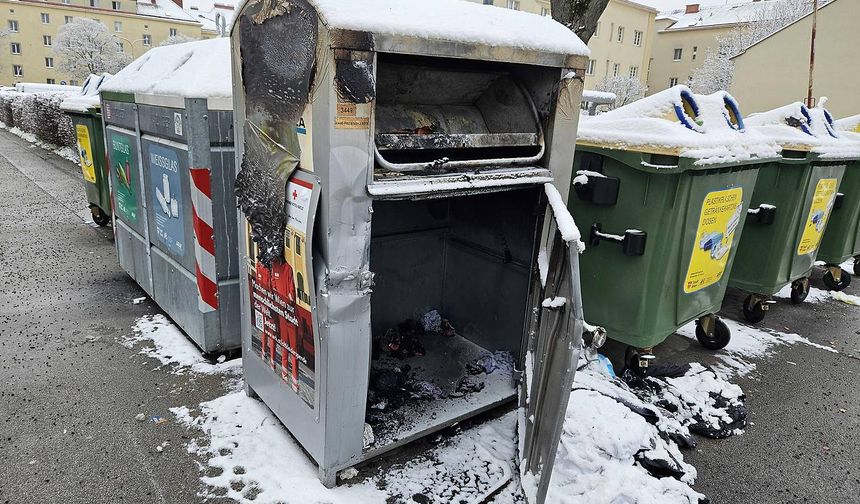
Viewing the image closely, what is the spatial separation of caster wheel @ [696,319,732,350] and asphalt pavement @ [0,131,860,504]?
0.36ft

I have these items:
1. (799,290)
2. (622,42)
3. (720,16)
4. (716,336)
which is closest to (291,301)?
(716,336)

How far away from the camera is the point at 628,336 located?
353 centimetres

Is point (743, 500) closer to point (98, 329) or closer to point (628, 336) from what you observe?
point (628, 336)

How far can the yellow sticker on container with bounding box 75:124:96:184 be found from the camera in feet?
19.3

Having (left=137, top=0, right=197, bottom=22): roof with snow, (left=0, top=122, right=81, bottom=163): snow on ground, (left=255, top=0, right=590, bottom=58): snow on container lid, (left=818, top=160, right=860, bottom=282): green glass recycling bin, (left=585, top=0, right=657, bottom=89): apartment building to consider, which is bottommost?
(left=0, top=122, right=81, bottom=163): snow on ground

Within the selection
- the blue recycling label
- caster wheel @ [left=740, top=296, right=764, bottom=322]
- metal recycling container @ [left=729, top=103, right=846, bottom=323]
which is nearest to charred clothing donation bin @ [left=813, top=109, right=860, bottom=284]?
metal recycling container @ [left=729, top=103, right=846, bottom=323]

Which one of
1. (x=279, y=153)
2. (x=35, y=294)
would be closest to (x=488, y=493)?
(x=279, y=153)

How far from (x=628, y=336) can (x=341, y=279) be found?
221 centimetres

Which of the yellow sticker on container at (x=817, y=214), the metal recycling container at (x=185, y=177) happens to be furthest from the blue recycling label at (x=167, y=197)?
the yellow sticker on container at (x=817, y=214)

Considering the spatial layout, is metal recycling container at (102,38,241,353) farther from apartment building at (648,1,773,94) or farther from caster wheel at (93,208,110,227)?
apartment building at (648,1,773,94)

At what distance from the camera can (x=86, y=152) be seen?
19.9 ft

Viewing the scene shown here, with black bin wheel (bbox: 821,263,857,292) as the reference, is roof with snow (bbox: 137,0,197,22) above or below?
above

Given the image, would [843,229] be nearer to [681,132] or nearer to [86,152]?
[681,132]

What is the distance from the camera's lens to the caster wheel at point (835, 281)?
20.3 feet
